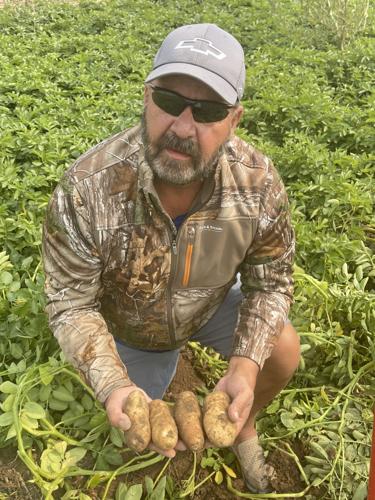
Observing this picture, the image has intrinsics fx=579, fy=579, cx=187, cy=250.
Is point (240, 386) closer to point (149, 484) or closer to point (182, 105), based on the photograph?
point (149, 484)

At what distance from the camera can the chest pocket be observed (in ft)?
7.00

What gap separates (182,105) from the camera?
6.33ft

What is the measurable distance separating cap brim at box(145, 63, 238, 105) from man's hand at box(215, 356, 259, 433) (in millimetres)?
989

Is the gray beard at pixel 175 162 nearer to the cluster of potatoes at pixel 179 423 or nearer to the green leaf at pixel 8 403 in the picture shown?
the cluster of potatoes at pixel 179 423

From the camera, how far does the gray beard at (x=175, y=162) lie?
77.2 inches

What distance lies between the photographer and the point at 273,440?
2752 millimetres

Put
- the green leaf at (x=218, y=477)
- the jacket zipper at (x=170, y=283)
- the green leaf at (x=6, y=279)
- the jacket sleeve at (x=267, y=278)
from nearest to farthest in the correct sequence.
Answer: the jacket zipper at (x=170, y=283)
the jacket sleeve at (x=267, y=278)
the green leaf at (x=218, y=477)
the green leaf at (x=6, y=279)

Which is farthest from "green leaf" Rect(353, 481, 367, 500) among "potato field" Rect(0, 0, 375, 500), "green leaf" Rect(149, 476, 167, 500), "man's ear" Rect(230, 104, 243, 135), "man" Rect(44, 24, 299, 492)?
"man's ear" Rect(230, 104, 243, 135)

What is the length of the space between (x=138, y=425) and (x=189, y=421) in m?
0.19

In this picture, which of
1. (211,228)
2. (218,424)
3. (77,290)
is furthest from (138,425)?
(211,228)

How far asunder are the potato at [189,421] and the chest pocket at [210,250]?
0.45 m

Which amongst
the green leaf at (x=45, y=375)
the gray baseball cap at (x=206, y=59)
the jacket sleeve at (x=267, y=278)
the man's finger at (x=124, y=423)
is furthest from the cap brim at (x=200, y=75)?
the green leaf at (x=45, y=375)

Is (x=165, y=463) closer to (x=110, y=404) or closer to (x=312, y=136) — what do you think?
(x=110, y=404)

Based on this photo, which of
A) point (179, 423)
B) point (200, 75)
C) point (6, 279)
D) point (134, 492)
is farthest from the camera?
point (6, 279)
